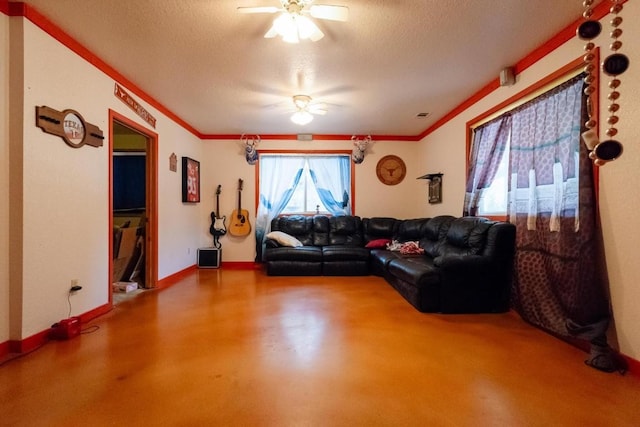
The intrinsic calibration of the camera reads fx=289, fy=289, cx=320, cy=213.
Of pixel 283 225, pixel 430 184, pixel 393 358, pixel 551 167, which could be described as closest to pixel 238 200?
pixel 283 225

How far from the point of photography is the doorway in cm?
345

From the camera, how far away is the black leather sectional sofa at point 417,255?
2.84 m

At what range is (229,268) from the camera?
17.3 feet

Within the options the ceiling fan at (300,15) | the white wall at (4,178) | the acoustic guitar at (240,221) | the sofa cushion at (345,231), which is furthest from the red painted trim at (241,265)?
the ceiling fan at (300,15)

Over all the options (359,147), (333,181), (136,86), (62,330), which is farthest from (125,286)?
(359,147)

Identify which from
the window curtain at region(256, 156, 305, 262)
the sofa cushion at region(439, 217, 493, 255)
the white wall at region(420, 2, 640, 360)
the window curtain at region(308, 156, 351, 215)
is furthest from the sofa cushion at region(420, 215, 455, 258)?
the window curtain at region(256, 156, 305, 262)

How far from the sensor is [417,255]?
394 centimetres

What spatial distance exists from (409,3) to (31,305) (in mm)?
3426

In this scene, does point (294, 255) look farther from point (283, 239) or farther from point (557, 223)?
point (557, 223)

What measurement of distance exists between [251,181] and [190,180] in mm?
1075

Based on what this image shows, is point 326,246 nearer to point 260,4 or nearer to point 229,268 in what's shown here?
point 229,268

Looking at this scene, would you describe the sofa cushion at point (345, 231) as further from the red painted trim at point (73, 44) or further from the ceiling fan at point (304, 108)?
the red painted trim at point (73, 44)

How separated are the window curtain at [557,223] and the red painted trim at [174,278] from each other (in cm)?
418

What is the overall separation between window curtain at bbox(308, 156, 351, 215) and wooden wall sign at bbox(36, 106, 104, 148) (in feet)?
11.1
